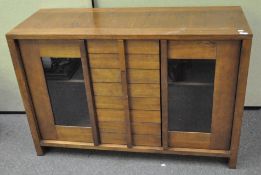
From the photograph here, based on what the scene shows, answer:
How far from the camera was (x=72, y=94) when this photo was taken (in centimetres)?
155

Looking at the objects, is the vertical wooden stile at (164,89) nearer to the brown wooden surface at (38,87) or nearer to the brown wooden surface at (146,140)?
the brown wooden surface at (146,140)

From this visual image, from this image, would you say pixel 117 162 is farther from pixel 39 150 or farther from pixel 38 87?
pixel 38 87

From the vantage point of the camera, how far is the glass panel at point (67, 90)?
147 cm

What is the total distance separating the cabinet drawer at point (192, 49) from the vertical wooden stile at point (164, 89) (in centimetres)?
3

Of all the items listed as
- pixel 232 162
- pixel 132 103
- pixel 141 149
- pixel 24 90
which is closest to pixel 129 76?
pixel 132 103

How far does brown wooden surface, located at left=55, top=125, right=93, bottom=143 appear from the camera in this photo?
1639 mm

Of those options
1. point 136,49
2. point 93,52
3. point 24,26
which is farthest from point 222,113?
point 24,26

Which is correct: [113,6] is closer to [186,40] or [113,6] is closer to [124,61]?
[124,61]

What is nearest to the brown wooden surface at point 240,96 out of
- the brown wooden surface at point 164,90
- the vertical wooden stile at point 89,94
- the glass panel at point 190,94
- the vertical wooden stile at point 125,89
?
the glass panel at point 190,94

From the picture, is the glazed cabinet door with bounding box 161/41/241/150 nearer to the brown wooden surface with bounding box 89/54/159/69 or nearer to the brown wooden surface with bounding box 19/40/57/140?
the brown wooden surface with bounding box 89/54/159/69

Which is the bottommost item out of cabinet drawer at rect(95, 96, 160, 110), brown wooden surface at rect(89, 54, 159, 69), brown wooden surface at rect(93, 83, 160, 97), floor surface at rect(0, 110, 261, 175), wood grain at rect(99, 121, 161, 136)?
floor surface at rect(0, 110, 261, 175)

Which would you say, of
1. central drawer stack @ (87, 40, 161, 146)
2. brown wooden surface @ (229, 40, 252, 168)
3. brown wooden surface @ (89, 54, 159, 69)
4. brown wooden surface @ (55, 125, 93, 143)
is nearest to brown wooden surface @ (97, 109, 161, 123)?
central drawer stack @ (87, 40, 161, 146)

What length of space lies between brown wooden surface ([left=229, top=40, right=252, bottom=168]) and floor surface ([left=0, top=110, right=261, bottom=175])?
11cm

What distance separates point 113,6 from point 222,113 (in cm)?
78
